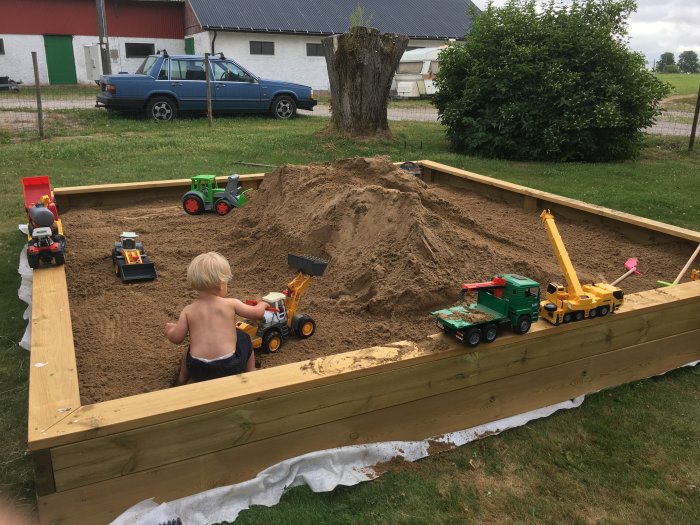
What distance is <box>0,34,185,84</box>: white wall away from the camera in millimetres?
23906

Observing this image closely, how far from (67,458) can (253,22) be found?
952 inches

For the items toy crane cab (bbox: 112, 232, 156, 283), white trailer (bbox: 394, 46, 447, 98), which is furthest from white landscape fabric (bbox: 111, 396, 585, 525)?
white trailer (bbox: 394, 46, 447, 98)

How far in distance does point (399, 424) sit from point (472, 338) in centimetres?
51

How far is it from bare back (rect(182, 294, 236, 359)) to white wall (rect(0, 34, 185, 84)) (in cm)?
2487

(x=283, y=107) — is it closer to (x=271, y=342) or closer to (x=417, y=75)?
(x=417, y=75)

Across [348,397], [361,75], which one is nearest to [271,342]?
[348,397]

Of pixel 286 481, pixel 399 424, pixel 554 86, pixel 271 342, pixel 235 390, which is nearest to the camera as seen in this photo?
pixel 235 390

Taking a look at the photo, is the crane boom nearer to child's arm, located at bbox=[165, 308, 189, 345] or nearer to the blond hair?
the blond hair

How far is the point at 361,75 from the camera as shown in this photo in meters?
10.3

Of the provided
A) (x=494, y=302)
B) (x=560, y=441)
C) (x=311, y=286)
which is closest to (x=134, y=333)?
(x=311, y=286)

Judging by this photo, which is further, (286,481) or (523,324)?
(523,324)

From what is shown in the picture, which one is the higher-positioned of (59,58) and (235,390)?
(59,58)

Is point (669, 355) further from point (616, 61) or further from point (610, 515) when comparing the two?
point (616, 61)

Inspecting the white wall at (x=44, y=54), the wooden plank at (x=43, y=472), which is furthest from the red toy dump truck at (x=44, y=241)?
the white wall at (x=44, y=54)
